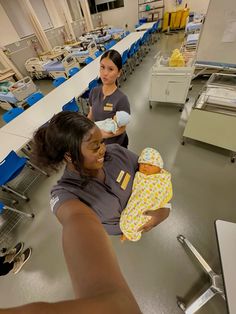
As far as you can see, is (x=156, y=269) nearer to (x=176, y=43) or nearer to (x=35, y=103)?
(x=35, y=103)

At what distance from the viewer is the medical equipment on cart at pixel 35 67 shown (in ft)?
18.8

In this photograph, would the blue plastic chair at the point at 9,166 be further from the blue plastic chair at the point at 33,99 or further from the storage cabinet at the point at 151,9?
the storage cabinet at the point at 151,9

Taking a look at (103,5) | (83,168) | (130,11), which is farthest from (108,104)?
(103,5)

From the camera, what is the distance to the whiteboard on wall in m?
2.20

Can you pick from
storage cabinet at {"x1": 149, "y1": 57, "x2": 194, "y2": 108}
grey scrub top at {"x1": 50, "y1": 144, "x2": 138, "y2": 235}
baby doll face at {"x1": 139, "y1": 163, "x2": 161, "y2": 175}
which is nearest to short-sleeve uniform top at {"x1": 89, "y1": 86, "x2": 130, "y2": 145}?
grey scrub top at {"x1": 50, "y1": 144, "x2": 138, "y2": 235}

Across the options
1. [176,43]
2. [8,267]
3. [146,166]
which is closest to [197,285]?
[146,166]

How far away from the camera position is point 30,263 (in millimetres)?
1666

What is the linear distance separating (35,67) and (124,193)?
22.9 feet

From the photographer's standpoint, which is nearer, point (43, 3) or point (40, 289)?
point (40, 289)

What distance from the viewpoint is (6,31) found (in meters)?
5.59

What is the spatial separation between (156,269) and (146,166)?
121cm

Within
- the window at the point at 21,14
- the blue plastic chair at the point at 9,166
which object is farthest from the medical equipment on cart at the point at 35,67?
the blue plastic chair at the point at 9,166

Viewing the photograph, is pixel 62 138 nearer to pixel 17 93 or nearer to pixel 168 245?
pixel 168 245

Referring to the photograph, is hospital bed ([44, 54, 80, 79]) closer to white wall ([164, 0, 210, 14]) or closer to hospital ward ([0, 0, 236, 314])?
hospital ward ([0, 0, 236, 314])
